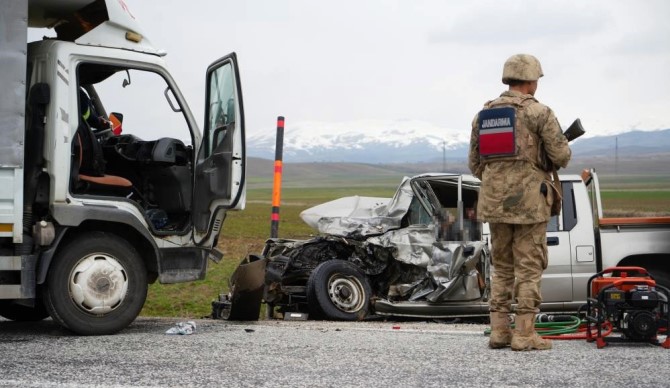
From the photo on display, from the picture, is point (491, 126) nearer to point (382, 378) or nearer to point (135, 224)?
point (382, 378)

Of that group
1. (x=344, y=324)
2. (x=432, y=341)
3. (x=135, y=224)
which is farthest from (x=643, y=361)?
(x=135, y=224)

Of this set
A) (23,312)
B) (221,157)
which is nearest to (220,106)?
(221,157)

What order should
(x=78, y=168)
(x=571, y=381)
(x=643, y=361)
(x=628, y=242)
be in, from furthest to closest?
(x=628, y=242) < (x=78, y=168) < (x=643, y=361) < (x=571, y=381)

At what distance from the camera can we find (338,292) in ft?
34.0

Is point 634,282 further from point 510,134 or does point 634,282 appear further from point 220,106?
point 220,106

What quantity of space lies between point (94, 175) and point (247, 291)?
6.32 feet

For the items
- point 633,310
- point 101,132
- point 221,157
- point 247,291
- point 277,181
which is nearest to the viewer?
point 633,310

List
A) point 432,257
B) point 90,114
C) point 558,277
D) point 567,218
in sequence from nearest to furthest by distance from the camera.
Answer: point 90,114 → point 558,277 → point 567,218 → point 432,257

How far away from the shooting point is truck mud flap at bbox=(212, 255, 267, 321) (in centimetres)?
912

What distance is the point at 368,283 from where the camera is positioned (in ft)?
34.6

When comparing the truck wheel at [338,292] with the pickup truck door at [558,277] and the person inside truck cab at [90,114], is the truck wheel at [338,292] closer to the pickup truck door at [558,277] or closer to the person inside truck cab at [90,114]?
the pickup truck door at [558,277]

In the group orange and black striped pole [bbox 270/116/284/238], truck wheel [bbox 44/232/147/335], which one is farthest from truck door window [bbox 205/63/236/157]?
orange and black striped pole [bbox 270/116/284/238]

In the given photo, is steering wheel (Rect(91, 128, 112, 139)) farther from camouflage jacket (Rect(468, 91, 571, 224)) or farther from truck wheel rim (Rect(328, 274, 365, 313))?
camouflage jacket (Rect(468, 91, 571, 224))

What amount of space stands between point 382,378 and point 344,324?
3697mm
